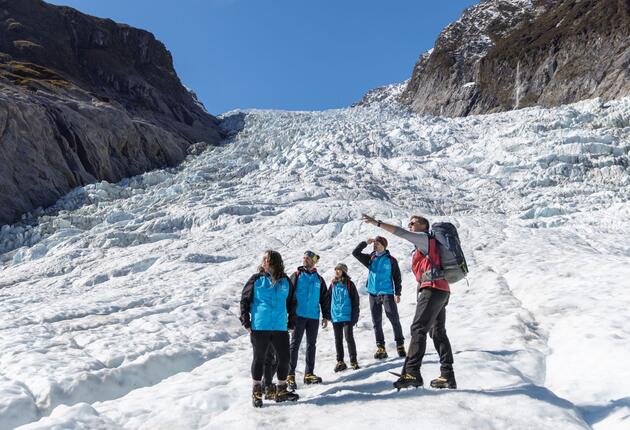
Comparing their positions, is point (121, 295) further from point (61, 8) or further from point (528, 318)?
point (61, 8)

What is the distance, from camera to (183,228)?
2461cm

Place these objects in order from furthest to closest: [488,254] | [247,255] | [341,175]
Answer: [341,175] < [247,255] < [488,254]

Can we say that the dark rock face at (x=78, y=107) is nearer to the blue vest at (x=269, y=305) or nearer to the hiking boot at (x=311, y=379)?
the hiking boot at (x=311, y=379)

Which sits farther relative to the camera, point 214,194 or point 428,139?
point 428,139

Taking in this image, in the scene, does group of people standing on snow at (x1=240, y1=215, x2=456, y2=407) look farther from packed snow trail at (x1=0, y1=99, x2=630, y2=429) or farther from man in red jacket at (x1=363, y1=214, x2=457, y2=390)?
packed snow trail at (x1=0, y1=99, x2=630, y2=429)

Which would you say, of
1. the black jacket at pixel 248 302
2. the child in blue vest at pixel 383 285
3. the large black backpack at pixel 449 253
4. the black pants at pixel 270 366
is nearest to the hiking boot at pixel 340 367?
the child in blue vest at pixel 383 285

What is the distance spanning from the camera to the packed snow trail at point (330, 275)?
5797mm

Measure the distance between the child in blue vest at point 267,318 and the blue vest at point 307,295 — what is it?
93 cm

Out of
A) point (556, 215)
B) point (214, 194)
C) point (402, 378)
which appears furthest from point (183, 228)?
point (402, 378)

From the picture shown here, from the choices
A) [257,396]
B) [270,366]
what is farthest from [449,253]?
[257,396]

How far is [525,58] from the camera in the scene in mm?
66250

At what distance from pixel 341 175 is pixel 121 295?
20113 mm

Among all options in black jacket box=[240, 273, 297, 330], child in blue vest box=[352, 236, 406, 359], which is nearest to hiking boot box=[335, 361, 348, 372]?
child in blue vest box=[352, 236, 406, 359]

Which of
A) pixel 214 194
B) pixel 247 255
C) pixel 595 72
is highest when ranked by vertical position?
pixel 595 72
